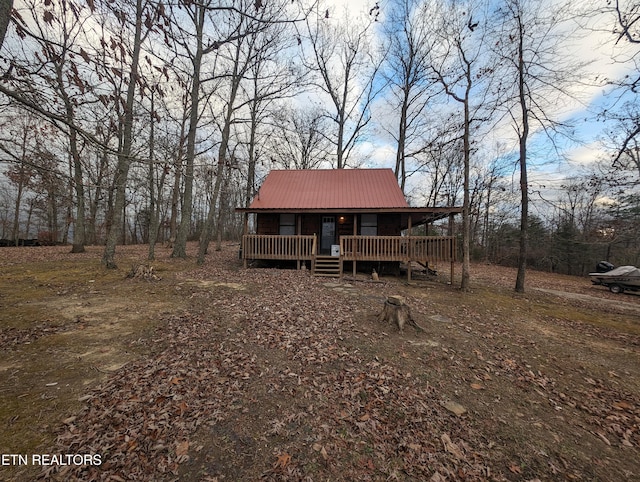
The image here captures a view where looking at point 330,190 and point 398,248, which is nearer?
point 398,248

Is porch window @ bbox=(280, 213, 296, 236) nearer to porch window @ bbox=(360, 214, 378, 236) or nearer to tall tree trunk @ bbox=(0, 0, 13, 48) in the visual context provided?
porch window @ bbox=(360, 214, 378, 236)

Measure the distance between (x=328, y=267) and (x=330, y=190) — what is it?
514cm

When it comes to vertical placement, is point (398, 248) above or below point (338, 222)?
below

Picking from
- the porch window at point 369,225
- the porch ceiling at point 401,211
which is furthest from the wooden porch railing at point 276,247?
the porch window at point 369,225

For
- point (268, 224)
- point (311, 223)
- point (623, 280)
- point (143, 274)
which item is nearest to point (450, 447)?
point (143, 274)

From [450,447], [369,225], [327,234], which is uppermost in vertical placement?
[369,225]

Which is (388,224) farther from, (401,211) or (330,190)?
(330,190)

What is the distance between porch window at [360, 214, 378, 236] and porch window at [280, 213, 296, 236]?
3597mm

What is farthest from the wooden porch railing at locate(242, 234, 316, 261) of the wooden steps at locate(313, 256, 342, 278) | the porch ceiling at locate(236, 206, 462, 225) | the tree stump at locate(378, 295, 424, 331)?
the tree stump at locate(378, 295, 424, 331)

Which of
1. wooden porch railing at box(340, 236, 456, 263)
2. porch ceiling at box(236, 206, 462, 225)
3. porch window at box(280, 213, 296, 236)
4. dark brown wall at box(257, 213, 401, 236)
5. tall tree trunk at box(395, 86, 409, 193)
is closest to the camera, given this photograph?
wooden porch railing at box(340, 236, 456, 263)

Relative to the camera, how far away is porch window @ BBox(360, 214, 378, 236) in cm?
1298

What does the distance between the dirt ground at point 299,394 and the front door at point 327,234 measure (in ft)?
24.2

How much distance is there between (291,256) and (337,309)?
562 centimetres

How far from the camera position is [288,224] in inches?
528
